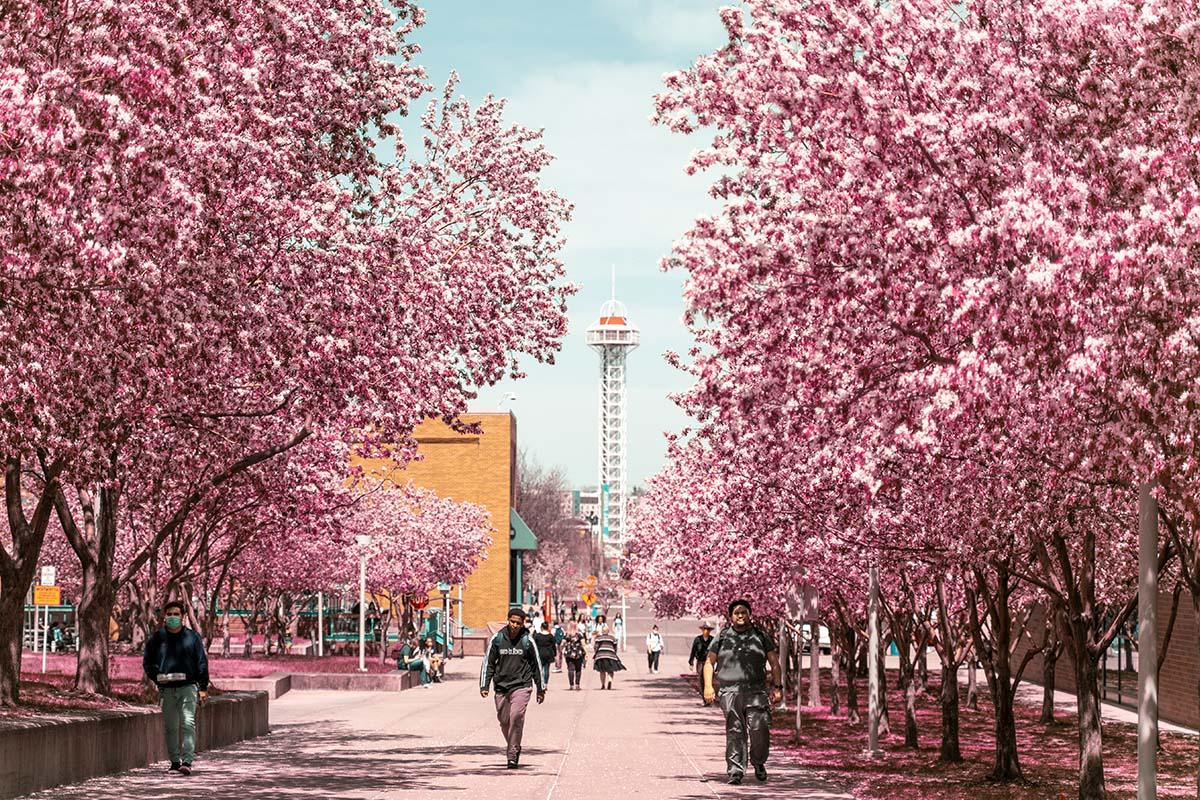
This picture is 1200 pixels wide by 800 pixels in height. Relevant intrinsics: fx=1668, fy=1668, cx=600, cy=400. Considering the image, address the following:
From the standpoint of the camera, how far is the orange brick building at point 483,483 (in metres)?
92.4

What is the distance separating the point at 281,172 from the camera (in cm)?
1584

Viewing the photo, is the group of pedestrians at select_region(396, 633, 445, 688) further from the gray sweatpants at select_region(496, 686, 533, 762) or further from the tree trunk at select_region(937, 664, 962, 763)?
the gray sweatpants at select_region(496, 686, 533, 762)

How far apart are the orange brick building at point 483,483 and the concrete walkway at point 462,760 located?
2100 inches

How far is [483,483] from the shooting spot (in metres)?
93.8

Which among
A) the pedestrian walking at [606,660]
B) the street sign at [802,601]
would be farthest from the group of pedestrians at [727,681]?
the pedestrian walking at [606,660]

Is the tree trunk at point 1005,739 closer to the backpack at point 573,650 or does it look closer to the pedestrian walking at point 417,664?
the backpack at point 573,650

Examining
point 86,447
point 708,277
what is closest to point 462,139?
point 86,447

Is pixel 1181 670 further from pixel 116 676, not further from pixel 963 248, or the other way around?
pixel 963 248

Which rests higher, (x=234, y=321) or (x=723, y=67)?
(x=723, y=67)

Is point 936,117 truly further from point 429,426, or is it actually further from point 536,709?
point 429,426

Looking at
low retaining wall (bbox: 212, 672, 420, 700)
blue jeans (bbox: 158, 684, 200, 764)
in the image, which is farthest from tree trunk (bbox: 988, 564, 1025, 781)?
low retaining wall (bbox: 212, 672, 420, 700)

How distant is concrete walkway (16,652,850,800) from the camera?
56.2ft

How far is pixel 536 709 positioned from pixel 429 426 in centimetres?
5821

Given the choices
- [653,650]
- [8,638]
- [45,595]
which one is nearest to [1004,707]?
[8,638]
